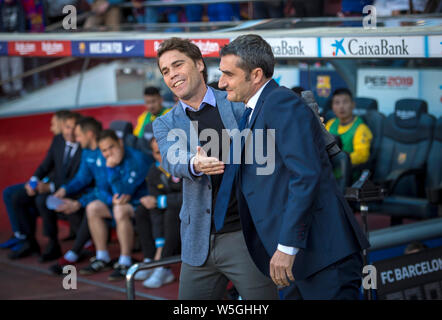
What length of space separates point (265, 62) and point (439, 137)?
4076mm

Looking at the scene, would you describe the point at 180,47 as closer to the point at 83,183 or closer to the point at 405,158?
the point at 83,183

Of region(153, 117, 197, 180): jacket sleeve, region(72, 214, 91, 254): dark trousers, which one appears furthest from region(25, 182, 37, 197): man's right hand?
region(153, 117, 197, 180): jacket sleeve

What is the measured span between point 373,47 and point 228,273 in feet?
6.53

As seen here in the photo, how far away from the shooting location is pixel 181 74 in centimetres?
327

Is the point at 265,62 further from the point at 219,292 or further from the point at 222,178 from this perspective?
the point at 219,292

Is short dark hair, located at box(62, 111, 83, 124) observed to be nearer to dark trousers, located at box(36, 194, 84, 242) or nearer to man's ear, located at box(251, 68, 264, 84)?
dark trousers, located at box(36, 194, 84, 242)

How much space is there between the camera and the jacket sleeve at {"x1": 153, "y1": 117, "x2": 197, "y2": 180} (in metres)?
3.10

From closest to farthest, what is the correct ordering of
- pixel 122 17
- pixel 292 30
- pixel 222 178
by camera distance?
pixel 222 178, pixel 292 30, pixel 122 17

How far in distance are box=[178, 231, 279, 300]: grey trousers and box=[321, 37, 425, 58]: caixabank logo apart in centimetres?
184

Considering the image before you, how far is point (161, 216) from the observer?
602 cm

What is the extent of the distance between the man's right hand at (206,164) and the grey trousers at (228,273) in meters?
0.39

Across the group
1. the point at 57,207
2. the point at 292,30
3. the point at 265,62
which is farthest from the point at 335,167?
the point at 265,62

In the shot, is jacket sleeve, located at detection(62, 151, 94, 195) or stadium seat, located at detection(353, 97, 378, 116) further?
stadium seat, located at detection(353, 97, 378, 116)

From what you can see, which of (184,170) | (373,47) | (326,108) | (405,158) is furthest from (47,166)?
(184,170)
